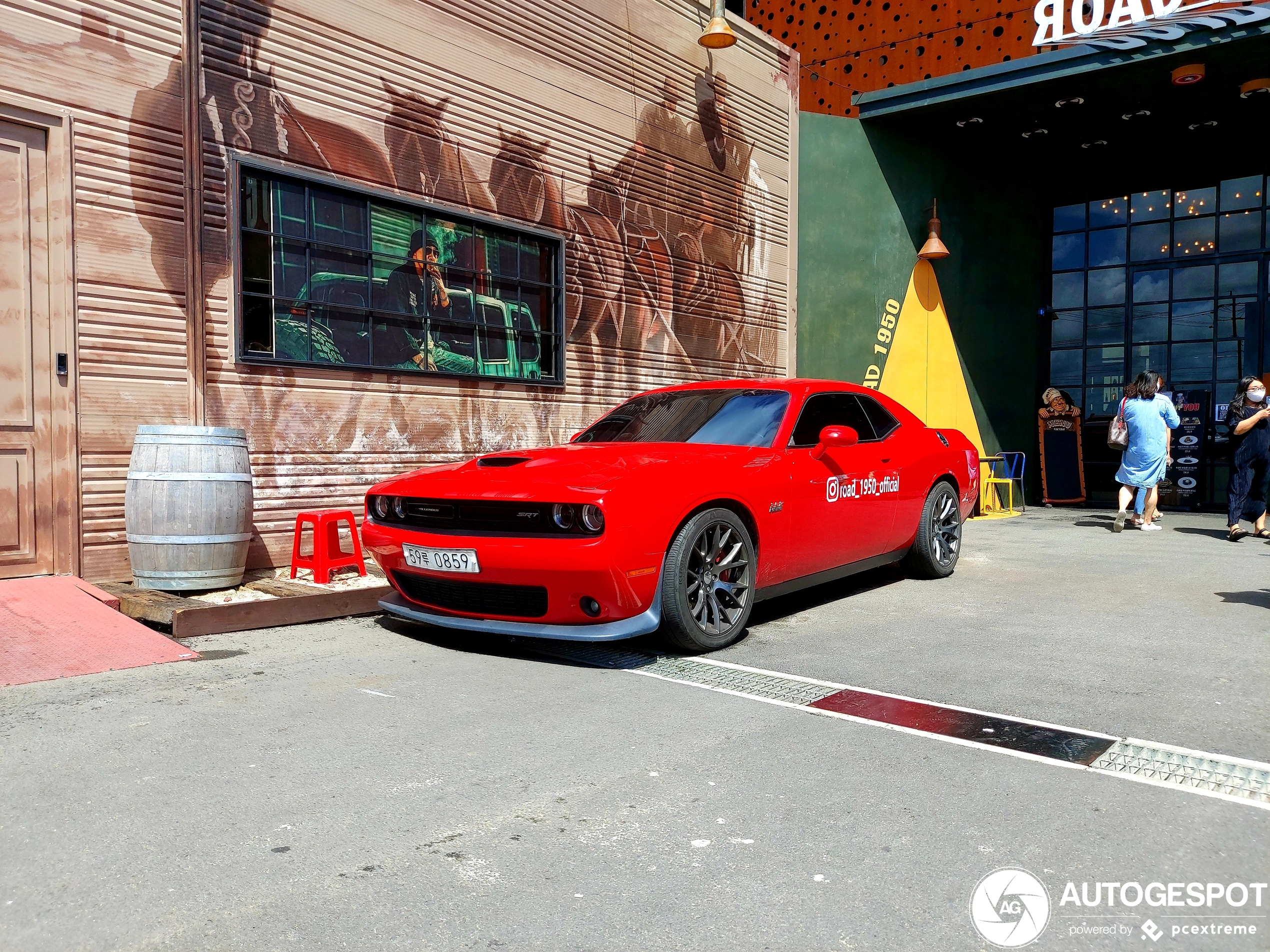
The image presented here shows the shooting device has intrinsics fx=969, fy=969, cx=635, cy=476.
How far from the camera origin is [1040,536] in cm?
993

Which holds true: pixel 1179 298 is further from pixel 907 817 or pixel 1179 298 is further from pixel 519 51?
pixel 907 817

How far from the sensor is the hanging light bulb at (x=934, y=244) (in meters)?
13.4

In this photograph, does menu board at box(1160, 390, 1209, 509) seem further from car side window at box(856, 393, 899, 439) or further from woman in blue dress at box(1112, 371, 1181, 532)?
car side window at box(856, 393, 899, 439)

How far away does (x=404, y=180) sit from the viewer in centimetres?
749

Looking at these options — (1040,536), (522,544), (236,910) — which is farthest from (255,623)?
(1040,536)

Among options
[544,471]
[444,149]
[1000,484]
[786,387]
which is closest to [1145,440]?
[1000,484]

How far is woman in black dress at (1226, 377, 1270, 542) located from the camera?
9648 mm

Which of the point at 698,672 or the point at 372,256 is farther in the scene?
the point at 372,256

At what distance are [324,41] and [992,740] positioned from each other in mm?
6456

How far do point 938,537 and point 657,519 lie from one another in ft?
10.7

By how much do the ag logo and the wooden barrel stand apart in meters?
4.41

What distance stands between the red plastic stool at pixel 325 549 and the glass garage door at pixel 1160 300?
40.1ft

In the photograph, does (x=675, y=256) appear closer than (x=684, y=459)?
No

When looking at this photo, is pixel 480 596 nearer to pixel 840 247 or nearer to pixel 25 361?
pixel 25 361
